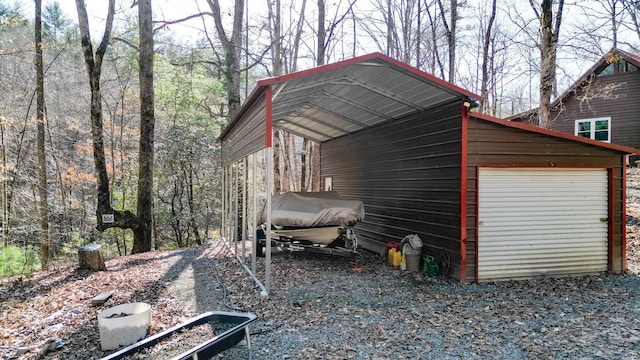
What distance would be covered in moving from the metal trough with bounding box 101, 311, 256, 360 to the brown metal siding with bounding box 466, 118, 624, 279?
4.07 meters

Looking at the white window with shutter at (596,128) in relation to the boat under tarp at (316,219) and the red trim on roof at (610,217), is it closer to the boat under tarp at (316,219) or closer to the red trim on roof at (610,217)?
the red trim on roof at (610,217)

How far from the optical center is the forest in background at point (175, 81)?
10.8 meters

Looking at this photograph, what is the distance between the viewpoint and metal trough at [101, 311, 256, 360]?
303 cm

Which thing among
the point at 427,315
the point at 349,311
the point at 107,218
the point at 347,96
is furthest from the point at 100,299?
the point at 347,96

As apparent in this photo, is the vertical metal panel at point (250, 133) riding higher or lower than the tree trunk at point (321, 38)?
lower

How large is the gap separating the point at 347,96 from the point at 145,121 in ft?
17.9

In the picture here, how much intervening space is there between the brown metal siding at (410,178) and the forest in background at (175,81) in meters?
4.37

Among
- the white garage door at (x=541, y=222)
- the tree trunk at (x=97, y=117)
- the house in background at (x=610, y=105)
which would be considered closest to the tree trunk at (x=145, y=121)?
the tree trunk at (x=97, y=117)

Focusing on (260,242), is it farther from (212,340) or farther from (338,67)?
(212,340)

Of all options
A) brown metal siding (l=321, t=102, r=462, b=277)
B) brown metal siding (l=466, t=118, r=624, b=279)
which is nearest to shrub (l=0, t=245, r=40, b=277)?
brown metal siding (l=321, t=102, r=462, b=277)

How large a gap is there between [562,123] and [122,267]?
18.1 m

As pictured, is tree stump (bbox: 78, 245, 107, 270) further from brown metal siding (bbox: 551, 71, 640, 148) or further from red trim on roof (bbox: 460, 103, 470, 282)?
brown metal siding (bbox: 551, 71, 640, 148)

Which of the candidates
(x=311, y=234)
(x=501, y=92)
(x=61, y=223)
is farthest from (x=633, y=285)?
(x=501, y=92)

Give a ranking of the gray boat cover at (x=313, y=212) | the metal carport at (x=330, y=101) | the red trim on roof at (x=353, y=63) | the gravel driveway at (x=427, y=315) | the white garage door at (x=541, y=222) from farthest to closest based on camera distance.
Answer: the gray boat cover at (x=313, y=212), the white garage door at (x=541, y=222), the metal carport at (x=330, y=101), the red trim on roof at (x=353, y=63), the gravel driveway at (x=427, y=315)
